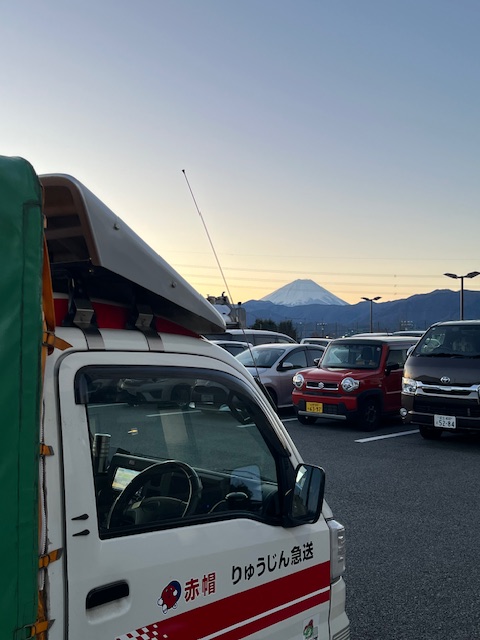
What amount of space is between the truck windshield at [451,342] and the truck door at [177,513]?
7898 mm

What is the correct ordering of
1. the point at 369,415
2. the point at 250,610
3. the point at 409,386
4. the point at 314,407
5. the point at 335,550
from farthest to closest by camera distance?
the point at 314,407 < the point at 369,415 < the point at 409,386 < the point at 335,550 < the point at 250,610

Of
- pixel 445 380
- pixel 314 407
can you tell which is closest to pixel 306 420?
pixel 314 407

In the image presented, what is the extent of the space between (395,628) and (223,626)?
2.31 m

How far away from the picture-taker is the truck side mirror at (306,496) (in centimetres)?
256

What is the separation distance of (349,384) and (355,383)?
11 cm

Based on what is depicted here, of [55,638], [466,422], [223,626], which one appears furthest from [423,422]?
[55,638]

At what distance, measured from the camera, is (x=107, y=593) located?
1869 mm

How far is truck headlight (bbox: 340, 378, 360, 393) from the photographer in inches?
463

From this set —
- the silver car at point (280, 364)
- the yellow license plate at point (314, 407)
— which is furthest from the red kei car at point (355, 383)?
the silver car at point (280, 364)

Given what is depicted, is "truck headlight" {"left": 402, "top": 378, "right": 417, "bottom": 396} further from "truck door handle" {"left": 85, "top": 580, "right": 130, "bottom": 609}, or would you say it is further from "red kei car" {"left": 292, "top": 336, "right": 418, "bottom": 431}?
"truck door handle" {"left": 85, "top": 580, "right": 130, "bottom": 609}

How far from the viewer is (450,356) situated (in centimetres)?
1014

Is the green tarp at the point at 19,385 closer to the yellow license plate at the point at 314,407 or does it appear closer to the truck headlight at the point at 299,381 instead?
the yellow license plate at the point at 314,407

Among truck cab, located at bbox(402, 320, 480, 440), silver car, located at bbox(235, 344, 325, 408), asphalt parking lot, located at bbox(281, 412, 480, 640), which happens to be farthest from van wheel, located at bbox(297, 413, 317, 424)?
truck cab, located at bbox(402, 320, 480, 440)

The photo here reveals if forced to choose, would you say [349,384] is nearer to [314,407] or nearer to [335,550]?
[314,407]
